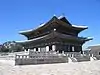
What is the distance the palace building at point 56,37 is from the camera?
38875 millimetres

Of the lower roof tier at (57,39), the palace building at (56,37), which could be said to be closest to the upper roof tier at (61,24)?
the palace building at (56,37)

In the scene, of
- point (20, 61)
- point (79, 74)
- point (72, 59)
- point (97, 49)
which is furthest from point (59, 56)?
point (97, 49)

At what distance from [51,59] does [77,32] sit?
2046 centimetres

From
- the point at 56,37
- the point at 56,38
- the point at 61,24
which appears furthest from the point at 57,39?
the point at 61,24

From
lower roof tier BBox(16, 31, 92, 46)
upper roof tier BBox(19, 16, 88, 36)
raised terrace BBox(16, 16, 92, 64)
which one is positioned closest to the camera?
lower roof tier BBox(16, 31, 92, 46)

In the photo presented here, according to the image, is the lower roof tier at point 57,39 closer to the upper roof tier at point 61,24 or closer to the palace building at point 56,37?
the palace building at point 56,37

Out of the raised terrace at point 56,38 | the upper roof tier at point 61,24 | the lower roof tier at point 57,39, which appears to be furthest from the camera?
the upper roof tier at point 61,24

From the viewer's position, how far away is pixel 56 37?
1512 inches

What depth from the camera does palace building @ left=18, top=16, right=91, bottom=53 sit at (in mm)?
38875

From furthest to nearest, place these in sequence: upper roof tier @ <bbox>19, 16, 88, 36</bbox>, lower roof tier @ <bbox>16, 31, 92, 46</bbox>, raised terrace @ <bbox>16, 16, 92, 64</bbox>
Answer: upper roof tier @ <bbox>19, 16, 88, 36</bbox>, raised terrace @ <bbox>16, 16, 92, 64</bbox>, lower roof tier @ <bbox>16, 31, 92, 46</bbox>

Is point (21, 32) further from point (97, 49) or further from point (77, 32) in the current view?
point (97, 49)

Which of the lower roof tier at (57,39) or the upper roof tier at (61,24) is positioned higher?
the upper roof tier at (61,24)

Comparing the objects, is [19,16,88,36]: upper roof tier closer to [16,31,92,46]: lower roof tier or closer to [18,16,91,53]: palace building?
[18,16,91,53]: palace building

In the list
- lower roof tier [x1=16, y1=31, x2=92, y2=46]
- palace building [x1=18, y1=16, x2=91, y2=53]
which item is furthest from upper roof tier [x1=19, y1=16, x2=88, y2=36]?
lower roof tier [x1=16, y1=31, x2=92, y2=46]
